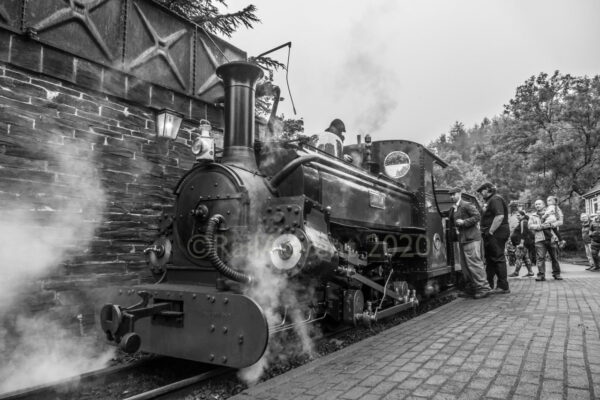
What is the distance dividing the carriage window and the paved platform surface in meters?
2.43

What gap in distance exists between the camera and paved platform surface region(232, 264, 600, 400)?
2.87 m

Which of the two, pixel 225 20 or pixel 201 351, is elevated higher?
pixel 225 20

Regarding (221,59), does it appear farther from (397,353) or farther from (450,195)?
(397,353)

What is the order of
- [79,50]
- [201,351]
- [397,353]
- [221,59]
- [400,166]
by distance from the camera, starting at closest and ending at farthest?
[201,351], [397,353], [79,50], [400,166], [221,59]

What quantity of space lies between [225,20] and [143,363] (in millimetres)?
8510

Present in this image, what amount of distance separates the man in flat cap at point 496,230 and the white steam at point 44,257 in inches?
250

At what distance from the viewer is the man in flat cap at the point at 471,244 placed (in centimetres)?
755

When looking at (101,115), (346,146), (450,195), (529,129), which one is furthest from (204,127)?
(529,129)

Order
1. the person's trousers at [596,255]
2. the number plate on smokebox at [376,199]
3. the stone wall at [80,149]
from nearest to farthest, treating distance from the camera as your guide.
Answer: the stone wall at [80,149] → the number plate on smokebox at [376,199] → the person's trousers at [596,255]

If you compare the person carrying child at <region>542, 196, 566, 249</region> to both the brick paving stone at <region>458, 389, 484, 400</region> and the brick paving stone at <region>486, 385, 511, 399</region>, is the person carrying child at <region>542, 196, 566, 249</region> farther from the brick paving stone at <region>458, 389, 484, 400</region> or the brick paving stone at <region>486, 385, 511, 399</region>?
the brick paving stone at <region>458, 389, 484, 400</region>

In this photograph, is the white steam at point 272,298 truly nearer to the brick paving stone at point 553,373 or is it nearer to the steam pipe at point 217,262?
the steam pipe at point 217,262

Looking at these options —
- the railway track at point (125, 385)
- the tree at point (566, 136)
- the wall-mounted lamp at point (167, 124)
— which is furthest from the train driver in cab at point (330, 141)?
the tree at point (566, 136)

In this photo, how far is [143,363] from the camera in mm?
3955

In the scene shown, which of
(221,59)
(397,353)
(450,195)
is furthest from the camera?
(450,195)
